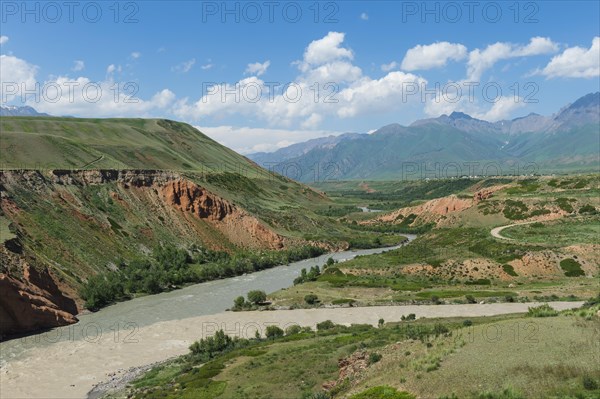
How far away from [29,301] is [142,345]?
1982 cm

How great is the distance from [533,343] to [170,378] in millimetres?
32912

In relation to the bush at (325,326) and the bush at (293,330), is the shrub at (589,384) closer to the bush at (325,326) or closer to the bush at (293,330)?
the bush at (325,326)

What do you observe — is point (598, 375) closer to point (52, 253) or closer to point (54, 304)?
point (54, 304)

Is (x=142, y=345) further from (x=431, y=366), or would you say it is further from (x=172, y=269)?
(x=431, y=366)

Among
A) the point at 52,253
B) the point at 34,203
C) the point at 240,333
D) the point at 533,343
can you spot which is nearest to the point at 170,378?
the point at 240,333

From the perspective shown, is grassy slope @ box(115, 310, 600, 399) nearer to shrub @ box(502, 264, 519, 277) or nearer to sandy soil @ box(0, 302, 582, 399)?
sandy soil @ box(0, 302, 582, 399)

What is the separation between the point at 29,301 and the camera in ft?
224

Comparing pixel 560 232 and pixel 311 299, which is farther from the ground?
pixel 560 232

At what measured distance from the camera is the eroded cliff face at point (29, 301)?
6575cm

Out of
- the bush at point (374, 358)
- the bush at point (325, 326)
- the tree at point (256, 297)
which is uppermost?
the bush at point (374, 358)

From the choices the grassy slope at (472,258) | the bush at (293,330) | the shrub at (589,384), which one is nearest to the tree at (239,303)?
the grassy slope at (472,258)

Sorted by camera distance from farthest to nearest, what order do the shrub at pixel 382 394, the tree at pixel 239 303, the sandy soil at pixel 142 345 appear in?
the tree at pixel 239 303
the sandy soil at pixel 142 345
the shrub at pixel 382 394

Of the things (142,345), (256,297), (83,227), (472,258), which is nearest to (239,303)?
(256,297)

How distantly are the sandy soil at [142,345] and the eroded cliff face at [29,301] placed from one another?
A: 8771 millimetres
